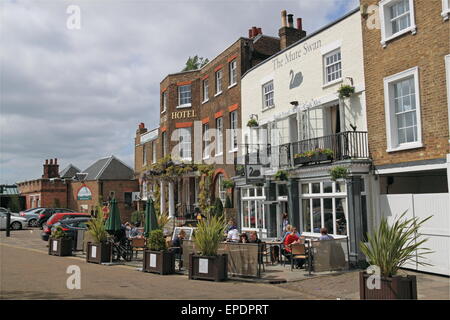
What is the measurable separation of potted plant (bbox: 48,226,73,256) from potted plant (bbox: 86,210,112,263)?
7.83 feet

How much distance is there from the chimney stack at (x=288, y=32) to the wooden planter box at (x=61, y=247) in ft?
45.1

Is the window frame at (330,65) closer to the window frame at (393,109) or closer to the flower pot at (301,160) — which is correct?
the window frame at (393,109)

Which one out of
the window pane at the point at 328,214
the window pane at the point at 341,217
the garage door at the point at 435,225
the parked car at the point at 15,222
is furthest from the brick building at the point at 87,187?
the garage door at the point at 435,225

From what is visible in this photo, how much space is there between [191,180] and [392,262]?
2142 centimetres

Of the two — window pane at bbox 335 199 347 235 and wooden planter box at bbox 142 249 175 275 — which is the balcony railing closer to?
window pane at bbox 335 199 347 235

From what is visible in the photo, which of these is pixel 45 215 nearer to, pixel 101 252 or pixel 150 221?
pixel 101 252

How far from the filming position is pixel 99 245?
16141mm

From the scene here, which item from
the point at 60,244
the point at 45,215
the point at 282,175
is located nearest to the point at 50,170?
the point at 45,215

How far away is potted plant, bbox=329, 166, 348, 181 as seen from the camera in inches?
567

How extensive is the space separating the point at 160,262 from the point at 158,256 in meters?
0.19

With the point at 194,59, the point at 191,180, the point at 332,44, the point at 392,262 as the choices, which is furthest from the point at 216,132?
the point at 194,59

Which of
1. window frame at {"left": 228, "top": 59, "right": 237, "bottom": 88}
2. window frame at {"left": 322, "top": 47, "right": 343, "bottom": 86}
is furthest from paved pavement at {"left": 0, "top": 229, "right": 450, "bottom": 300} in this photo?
window frame at {"left": 228, "top": 59, "right": 237, "bottom": 88}

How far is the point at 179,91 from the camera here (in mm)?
30516

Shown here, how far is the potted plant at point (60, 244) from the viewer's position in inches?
724
